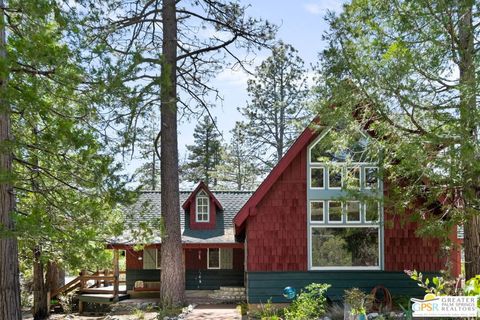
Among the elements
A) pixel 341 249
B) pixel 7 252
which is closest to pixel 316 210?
pixel 341 249

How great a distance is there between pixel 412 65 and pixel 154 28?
9.75 metres

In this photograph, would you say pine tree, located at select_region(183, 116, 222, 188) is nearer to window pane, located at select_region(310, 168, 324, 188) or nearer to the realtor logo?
window pane, located at select_region(310, 168, 324, 188)

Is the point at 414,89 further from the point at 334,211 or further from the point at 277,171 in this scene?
the point at 334,211

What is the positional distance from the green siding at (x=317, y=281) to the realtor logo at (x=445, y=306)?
17.7ft

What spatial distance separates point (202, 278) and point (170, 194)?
15.6 feet

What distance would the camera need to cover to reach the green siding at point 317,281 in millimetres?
12211

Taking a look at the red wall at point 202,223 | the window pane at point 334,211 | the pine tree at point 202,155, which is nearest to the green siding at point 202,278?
the red wall at point 202,223

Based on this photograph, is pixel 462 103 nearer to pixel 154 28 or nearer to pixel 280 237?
pixel 280 237

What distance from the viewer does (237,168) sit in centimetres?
3294

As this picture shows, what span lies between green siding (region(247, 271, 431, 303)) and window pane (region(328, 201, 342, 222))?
135cm

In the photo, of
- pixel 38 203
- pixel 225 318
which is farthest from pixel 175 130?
pixel 38 203

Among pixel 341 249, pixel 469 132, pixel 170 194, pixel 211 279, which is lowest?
pixel 211 279

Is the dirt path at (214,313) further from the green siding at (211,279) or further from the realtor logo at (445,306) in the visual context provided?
the realtor logo at (445,306)

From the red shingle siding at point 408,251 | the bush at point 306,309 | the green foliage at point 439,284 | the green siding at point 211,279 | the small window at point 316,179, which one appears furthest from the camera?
the green siding at point 211,279
